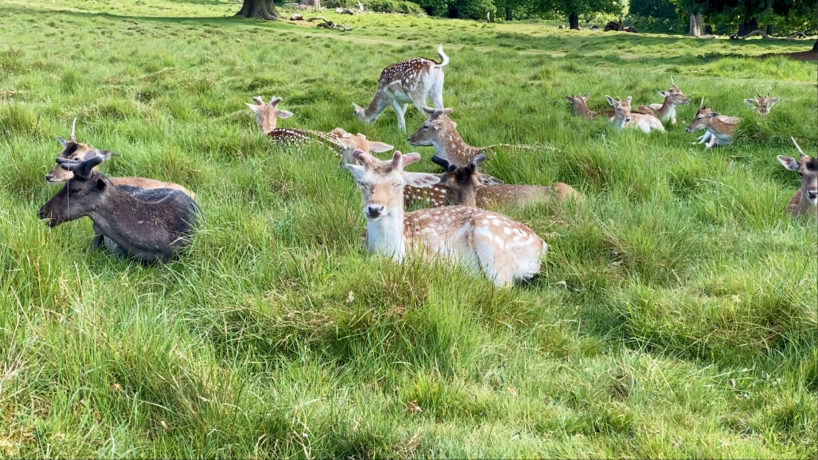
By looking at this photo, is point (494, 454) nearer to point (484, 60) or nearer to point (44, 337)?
point (44, 337)

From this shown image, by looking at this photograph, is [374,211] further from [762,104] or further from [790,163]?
[762,104]

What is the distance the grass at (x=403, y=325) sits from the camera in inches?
93.2

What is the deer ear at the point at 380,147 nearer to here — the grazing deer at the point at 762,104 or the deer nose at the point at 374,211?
the deer nose at the point at 374,211

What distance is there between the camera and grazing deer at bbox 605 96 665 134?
28.6 feet

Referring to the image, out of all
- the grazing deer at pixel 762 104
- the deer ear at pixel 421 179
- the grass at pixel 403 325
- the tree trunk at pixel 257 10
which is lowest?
the grass at pixel 403 325

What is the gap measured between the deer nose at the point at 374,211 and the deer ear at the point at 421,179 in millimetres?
1064

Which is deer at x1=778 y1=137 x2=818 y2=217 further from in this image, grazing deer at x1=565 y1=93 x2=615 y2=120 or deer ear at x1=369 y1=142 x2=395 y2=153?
grazing deer at x1=565 y1=93 x2=615 y2=120

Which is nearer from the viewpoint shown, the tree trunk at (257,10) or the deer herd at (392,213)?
the deer herd at (392,213)

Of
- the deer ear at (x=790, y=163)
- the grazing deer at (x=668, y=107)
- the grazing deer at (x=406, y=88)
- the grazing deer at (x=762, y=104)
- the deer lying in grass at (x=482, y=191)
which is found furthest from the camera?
the grazing deer at (x=668, y=107)

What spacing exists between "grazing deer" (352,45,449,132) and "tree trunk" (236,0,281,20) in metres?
24.9

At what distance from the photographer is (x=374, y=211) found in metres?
3.86

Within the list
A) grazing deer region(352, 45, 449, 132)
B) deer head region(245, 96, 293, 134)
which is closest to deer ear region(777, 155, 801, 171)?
grazing deer region(352, 45, 449, 132)

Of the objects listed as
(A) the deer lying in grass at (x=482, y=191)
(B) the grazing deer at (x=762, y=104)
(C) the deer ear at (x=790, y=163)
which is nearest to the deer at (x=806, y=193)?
(C) the deer ear at (x=790, y=163)

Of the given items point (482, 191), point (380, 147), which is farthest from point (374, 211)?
point (380, 147)
